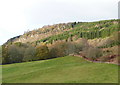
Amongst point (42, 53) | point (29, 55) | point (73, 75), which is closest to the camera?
point (73, 75)

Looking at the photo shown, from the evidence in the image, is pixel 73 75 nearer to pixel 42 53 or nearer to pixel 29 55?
pixel 42 53

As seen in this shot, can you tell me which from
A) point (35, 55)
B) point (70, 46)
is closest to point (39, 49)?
point (35, 55)

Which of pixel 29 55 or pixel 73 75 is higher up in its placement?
pixel 73 75

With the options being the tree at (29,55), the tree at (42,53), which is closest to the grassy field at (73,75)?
the tree at (42,53)

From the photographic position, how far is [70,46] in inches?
3770

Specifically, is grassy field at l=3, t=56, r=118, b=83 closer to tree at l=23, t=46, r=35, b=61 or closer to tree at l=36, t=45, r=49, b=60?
tree at l=36, t=45, r=49, b=60

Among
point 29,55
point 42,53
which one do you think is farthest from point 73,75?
point 29,55

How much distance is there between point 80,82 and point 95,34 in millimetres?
186242

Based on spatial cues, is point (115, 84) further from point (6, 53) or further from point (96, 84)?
point (6, 53)

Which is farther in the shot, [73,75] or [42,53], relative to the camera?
[42,53]

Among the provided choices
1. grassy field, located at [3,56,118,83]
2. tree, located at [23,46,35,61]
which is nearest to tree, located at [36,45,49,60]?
tree, located at [23,46,35,61]

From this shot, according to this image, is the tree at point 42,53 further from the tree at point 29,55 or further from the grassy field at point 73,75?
the grassy field at point 73,75

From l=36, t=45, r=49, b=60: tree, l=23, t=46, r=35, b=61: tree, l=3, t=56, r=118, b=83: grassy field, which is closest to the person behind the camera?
l=3, t=56, r=118, b=83: grassy field

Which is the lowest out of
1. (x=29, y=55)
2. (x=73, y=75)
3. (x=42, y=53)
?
(x=29, y=55)
